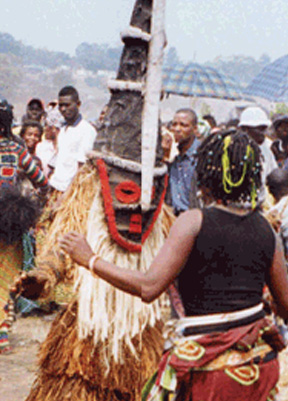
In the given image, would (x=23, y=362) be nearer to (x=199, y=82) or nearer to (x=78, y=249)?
(x=78, y=249)

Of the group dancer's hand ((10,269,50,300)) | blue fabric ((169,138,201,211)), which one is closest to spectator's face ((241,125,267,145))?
blue fabric ((169,138,201,211))

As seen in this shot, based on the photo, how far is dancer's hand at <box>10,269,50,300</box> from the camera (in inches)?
145

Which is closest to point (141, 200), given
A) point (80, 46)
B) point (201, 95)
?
point (80, 46)

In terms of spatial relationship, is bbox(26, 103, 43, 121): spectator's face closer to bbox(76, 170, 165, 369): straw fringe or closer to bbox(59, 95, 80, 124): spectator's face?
bbox(59, 95, 80, 124): spectator's face

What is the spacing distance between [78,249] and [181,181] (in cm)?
276

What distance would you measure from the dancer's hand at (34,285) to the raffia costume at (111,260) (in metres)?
0.02

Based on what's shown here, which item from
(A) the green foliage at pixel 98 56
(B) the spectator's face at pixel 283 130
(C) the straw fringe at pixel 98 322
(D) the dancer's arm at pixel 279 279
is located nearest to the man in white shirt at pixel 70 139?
(A) the green foliage at pixel 98 56

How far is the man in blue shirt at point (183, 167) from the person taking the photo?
528 centimetres

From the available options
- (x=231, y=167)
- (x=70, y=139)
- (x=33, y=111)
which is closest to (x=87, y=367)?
(x=231, y=167)

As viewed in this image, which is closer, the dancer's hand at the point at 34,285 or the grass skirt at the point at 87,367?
the dancer's hand at the point at 34,285

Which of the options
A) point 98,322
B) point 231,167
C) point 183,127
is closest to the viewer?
point 231,167

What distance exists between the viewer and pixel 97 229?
3879mm

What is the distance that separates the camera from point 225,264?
2.64 meters

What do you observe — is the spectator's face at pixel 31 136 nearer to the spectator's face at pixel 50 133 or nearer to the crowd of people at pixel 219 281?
the spectator's face at pixel 50 133
